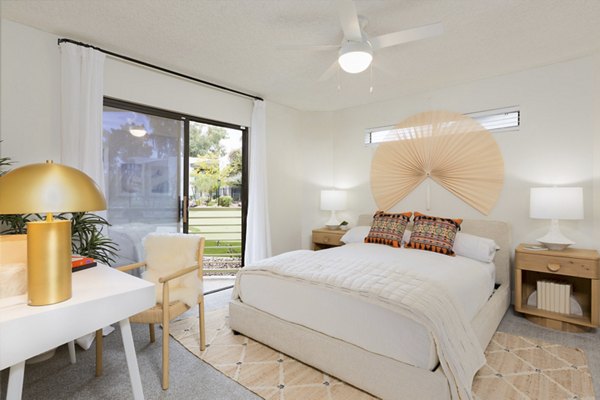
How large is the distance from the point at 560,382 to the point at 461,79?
303cm

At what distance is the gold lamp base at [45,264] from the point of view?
3.96 ft

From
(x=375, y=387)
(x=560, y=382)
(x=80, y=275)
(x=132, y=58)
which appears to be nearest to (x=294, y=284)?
(x=375, y=387)

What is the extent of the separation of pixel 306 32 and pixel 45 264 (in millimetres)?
2382

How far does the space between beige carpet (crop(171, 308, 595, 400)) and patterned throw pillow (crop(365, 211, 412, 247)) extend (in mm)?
1269

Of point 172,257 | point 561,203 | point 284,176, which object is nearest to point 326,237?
point 284,176

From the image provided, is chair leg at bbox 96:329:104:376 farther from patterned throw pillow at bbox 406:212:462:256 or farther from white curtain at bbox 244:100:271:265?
patterned throw pillow at bbox 406:212:462:256

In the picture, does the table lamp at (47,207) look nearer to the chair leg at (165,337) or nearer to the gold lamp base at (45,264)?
the gold lamp base at (45,264)

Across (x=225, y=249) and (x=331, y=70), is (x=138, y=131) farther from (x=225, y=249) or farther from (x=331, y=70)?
(x=331, y=70)

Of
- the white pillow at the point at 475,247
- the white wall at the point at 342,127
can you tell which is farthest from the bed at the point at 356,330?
the white wall at the point at 342,127

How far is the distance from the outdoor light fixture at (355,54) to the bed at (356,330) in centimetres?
161

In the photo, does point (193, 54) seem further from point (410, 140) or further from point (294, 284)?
point (410, 140)

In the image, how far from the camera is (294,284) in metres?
2.29

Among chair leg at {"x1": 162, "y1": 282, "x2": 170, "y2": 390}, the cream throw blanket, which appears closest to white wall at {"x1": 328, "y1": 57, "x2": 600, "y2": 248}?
the cream throw blanket

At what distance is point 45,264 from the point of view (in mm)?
1217
